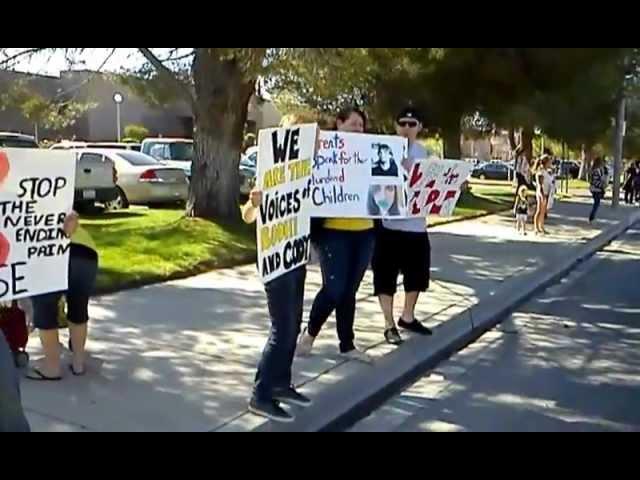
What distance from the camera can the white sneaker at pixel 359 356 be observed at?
5711 mm

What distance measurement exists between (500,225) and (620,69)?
4.75 m

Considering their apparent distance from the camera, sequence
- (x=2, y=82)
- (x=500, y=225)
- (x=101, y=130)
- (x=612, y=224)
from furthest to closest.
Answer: (x=101, y=130) → (x=612, y=224) → (x=500, y=225) → (x=2, y=82)

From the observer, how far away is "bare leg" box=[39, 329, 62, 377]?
490 cm

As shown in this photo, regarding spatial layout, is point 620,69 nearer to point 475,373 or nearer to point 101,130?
point 475,373

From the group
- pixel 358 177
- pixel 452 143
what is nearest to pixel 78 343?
pixel 358 177

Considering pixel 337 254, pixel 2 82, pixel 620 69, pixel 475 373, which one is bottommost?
pixel 475 373

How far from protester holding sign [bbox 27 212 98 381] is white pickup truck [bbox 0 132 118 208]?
975cm

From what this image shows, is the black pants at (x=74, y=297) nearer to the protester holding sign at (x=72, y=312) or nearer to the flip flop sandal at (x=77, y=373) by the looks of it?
the protester holding sign at (x=72, y=312)

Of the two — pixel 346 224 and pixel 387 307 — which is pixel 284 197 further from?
pixel 387 307

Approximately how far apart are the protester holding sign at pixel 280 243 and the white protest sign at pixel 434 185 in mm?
1856

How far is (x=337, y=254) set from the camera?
537 cm

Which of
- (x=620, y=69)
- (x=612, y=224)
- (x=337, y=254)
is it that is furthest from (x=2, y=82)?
(x=612, y=224)

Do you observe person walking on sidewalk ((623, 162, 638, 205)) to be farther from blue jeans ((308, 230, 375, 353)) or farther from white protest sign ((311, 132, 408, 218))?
blue jeans ((308, 230, 375, 353))

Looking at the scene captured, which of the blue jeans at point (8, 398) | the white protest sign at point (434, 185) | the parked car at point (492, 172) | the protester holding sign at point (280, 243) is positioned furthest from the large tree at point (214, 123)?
the parked car at point (492, 172)
